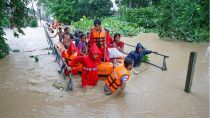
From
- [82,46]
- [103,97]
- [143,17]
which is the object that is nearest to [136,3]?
[143,17]

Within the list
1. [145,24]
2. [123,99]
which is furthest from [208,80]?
[145,24]

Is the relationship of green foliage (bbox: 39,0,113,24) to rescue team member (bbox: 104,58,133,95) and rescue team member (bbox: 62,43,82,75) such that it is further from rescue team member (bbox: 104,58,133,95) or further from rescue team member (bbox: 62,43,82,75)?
rescue team member (bbox: 104,58,133,95)

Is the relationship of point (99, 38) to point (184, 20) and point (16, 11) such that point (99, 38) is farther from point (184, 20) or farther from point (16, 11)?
point (184, 20)

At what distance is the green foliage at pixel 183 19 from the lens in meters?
16.0

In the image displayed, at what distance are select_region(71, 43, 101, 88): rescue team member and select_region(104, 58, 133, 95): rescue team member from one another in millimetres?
675

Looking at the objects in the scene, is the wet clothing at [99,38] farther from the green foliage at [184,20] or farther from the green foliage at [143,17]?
the green foliage at [143,17]

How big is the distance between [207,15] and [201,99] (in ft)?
38.4

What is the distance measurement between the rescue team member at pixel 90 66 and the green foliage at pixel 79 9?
21.3 m

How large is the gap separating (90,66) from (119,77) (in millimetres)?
1123

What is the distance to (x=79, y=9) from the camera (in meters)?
29.2

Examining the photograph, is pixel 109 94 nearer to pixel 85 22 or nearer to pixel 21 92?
pixel 21 92

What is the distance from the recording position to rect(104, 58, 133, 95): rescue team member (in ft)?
20.2

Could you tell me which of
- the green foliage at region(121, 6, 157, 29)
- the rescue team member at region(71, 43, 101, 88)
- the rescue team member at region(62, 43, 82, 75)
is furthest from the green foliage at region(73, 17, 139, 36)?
the rescue team member at region(71, 43, 101, 88)

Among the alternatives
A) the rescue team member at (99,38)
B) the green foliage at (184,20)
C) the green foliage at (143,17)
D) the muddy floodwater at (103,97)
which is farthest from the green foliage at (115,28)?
the rescue team member at (99,38)
